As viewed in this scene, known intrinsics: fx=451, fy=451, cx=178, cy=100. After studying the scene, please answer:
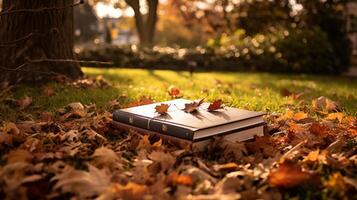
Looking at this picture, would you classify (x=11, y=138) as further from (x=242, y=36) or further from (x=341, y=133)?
(x=242, y=36)

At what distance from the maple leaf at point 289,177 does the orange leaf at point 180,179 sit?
1.02 feet

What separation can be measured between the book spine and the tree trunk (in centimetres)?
212

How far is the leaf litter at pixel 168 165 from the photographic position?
1606 mm

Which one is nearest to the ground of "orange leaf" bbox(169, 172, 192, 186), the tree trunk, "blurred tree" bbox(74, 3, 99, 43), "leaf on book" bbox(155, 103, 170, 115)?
"orange leaf" bbox(169, 172, 192, 186)

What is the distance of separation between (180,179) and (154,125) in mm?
640

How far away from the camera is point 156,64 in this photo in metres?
10.7

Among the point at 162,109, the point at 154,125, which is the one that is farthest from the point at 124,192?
the point at 162,109

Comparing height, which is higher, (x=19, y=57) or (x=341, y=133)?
(x=19, y=57)

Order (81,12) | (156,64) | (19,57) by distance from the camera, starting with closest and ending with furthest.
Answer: (19,57)
(156,64)
(81,12)

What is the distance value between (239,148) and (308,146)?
0.37 m

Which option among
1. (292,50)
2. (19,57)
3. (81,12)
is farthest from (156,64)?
(81,12)

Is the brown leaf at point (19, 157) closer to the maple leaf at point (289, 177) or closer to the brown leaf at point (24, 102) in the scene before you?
the maple leaf at point (289, 177)

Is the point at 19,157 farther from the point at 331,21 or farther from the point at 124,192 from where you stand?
the point at 331,21

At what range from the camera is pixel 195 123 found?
2150 millimetres
